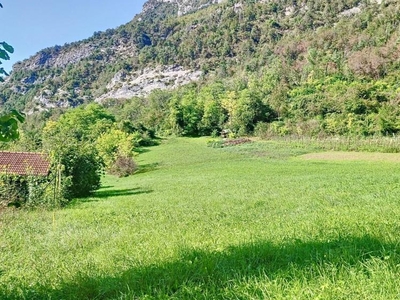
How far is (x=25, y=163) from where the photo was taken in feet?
74.2

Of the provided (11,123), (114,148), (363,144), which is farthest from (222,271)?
(363,144)

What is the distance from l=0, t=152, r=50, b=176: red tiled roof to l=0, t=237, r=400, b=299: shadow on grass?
18840mm

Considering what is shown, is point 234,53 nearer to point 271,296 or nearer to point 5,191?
point 5,191

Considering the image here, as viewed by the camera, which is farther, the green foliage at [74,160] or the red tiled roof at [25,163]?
the green foliage at [74,160]

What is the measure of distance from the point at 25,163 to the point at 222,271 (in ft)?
72.8

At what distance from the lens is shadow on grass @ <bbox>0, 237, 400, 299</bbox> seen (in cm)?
330

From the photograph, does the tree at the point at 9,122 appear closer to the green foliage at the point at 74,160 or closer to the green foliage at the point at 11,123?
the green foliage at the point at 11,123

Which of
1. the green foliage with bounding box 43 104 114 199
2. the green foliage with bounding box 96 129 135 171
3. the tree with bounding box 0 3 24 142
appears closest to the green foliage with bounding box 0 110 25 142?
the tree with bounding box 0 3 24 142

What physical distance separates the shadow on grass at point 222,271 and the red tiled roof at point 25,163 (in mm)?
18840

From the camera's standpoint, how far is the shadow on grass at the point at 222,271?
330 cm

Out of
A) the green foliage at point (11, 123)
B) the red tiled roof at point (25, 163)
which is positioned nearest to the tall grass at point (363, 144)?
the red tiled roof at point (25, 163)

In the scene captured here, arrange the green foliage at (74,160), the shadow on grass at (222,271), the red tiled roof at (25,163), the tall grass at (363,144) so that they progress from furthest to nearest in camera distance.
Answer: the tall grass at (363,144) → the green foliage at (74,160) → the red tiled roof at (25,163) → the shadow on grass at (222,271)

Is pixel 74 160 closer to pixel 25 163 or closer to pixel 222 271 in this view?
pixel 25 163

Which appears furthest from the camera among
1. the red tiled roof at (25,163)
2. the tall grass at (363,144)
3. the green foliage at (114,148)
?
the green foliage at (114,148)
